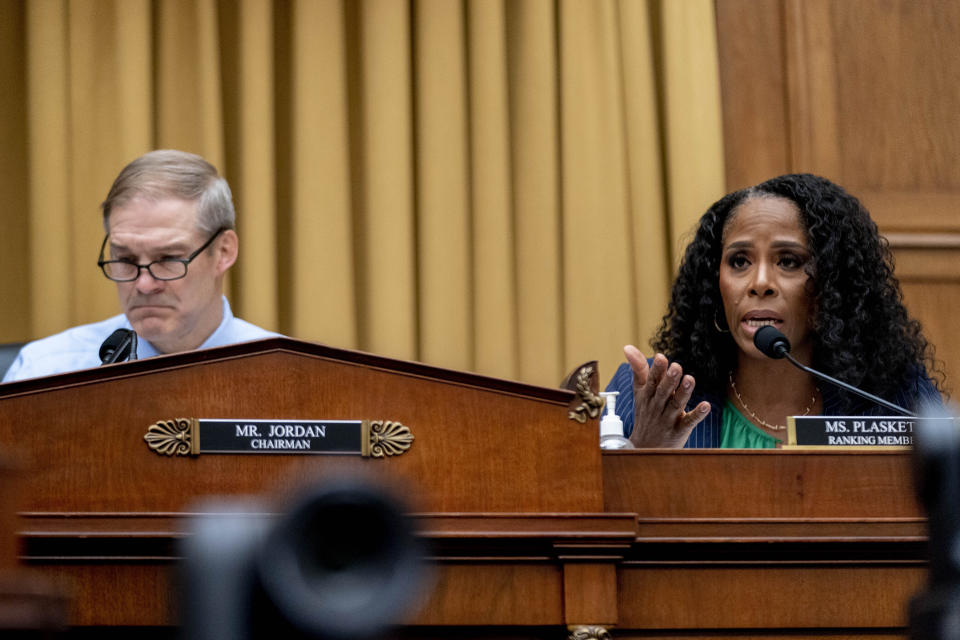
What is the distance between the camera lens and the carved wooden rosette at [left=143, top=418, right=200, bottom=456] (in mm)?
1298

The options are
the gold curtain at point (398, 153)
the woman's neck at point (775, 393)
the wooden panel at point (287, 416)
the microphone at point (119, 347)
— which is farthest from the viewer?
the gold curtain at point (398, 153)

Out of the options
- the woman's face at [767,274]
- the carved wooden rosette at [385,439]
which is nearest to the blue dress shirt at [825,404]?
the woman's face at [767,274]

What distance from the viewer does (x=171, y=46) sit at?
3.05 m

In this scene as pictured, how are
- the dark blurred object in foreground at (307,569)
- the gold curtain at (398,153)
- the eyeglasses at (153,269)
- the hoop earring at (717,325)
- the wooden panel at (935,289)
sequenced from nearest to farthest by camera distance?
the dark blurred object in foreground at (307,569) < the eyeglasses at (153,269) < the hoop earring at (717,325) < the gold curtain at (398,153) < the wooden panel at (935,289)

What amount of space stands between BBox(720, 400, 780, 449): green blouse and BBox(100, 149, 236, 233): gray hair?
100 centimetres

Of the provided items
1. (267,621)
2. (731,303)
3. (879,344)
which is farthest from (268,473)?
(879,344)

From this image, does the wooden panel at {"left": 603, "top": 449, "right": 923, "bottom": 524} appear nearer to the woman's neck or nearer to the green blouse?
the green blouse

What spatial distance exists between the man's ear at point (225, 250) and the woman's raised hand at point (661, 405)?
2.73 feet

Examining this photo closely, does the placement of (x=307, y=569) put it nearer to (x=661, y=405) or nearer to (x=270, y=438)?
(x=270, y=438)

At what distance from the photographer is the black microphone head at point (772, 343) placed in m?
1.92

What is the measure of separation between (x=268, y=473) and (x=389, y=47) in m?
1.96

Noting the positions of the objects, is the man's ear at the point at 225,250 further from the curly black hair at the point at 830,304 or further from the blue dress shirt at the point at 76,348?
the curly black hair at the point at 830,304

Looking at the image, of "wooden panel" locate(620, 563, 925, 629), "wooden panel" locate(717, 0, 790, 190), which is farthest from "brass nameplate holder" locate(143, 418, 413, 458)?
"wooden panel" locate(717, 0, 790, 190)

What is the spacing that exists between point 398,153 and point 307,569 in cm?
259
